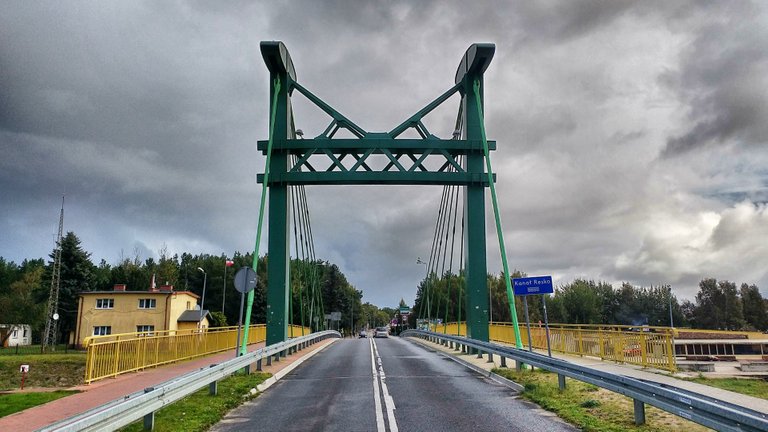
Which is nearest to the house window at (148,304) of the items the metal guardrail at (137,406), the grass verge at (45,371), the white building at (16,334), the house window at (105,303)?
the house window at (105,303)

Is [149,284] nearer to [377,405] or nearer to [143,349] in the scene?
[143,349]

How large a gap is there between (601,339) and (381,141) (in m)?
10.8

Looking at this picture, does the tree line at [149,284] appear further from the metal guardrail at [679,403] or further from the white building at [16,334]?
the metal guardrail at [679,403]

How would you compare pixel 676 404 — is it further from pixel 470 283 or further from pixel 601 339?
pixel 470 283

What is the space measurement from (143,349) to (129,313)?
110 feet

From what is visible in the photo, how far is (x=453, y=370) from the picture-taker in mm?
16984

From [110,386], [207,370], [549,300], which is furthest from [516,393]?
[549,300]

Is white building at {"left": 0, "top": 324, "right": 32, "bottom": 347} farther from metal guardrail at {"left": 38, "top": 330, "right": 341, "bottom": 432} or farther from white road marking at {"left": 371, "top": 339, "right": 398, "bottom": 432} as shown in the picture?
metal guardrail at {"left": 38, "top": 330, "right": 341, "bottom": 432}

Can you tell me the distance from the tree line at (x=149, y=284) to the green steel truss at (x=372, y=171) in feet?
38.9

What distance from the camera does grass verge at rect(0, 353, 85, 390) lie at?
3278 centimetres

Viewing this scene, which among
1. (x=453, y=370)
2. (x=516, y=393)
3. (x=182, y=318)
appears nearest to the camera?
(x=516, y=393)

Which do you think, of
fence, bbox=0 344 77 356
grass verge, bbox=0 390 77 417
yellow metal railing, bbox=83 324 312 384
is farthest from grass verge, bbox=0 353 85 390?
yellow metal railing, bbox=83 324 312 384

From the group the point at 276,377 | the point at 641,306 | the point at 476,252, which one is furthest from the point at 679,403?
the point at 641,306

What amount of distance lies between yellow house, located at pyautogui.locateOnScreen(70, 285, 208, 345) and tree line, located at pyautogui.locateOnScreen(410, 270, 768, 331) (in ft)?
179
